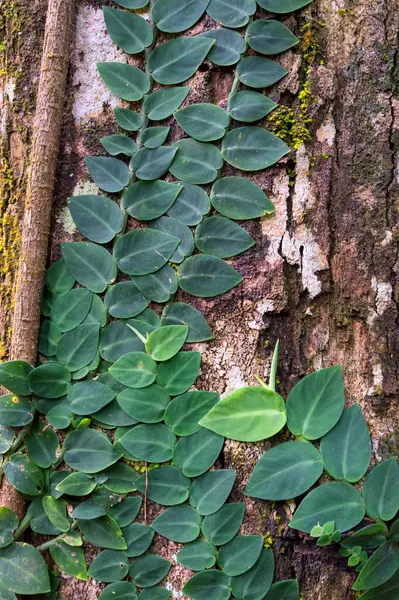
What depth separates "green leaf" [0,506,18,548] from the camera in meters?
1.17

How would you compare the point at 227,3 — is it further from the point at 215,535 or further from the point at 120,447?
the point at 215,535

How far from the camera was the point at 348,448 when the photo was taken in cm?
111

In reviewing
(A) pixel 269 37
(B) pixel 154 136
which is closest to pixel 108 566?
(B) pixel 154 136

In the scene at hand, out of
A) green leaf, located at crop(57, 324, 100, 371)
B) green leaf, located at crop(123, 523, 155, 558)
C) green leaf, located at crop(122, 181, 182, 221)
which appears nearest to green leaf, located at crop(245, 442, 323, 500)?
green leaf, located at crop(123, 523, 155, 558)

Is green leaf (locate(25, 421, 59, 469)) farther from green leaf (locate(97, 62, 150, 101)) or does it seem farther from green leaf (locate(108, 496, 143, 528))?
green leaf (locate(97, 62, 150, 101))

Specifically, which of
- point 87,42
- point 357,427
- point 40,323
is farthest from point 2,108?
point 357,427

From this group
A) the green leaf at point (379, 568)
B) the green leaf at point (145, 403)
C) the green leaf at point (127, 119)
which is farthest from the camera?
the green leaf at point (127, 119)

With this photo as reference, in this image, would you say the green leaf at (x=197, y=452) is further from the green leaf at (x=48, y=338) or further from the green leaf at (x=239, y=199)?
the green leaf at (x=239, y=199)

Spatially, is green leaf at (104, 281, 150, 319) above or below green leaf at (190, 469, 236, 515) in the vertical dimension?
above

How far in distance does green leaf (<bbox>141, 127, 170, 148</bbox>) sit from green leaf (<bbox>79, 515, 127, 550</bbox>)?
0.86 meters

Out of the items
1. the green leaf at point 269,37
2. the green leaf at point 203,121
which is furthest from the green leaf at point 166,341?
the green leaf at point 269,37

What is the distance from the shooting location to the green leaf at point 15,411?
1202 millimetres

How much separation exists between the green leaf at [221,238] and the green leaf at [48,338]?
398mm

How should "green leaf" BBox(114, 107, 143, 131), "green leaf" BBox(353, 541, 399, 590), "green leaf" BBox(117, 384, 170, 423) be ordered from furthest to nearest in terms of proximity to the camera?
1. "green leaf" BBox(114, 107, 143, 131)
2. "green leaf" BBox(117, 384, 170, 423)
3. "green leaf" BBox(353, 541, 399, 590)
